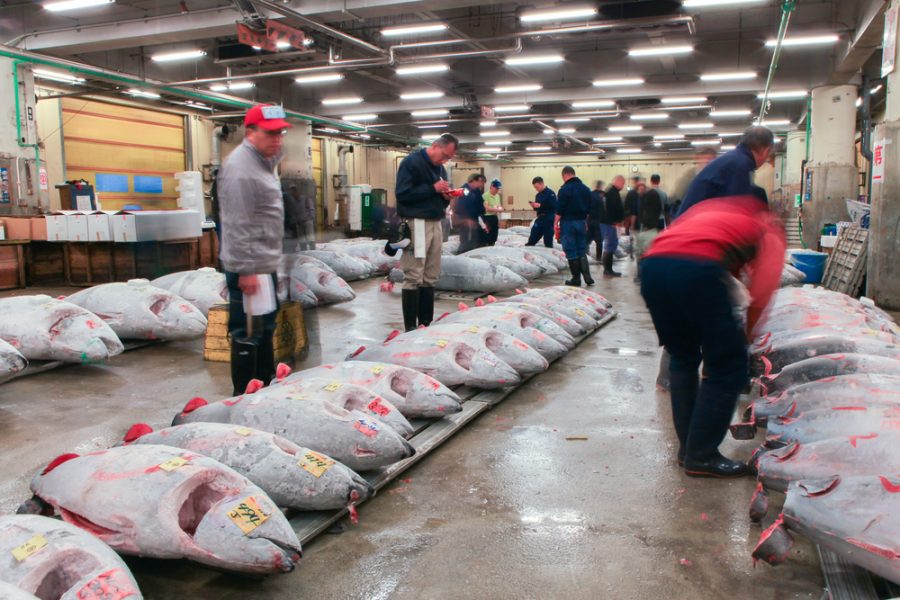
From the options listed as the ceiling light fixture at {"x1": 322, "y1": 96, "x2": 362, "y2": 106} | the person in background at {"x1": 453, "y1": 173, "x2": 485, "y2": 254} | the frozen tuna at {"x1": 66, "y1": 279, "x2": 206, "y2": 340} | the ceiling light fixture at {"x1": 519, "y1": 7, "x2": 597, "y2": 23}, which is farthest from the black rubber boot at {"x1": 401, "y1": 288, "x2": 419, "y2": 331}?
the ceiling light fixture at {"x1": 322, "y1": 96, "x2": 362, "y2": 106}

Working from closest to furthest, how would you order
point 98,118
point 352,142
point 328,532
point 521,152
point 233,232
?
1. point 328,532
2. point 233,232
3. point 98,118
4. point 352,142
5. point 521,152

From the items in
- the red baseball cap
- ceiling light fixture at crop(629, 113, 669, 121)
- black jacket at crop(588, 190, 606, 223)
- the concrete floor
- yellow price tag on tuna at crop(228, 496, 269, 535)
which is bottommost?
the concrete floor

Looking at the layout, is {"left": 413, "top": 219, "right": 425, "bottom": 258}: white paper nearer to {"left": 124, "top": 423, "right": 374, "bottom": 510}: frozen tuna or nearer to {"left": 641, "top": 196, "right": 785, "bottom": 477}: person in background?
{"left": 641, "top": 196, "right": 785, "bottom": 477}: person in background

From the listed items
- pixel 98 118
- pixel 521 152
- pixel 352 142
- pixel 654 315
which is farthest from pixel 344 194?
pixel 654 315

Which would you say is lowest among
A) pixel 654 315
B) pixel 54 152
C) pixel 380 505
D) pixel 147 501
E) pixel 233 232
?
pixel 380 505

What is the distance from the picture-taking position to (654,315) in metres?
3.06

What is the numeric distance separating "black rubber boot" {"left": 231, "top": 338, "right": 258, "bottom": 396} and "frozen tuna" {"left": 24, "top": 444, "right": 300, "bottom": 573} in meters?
1.48

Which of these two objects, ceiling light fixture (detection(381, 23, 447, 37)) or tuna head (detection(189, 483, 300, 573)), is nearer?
tuna head (detection(189, 483, 300, 573))

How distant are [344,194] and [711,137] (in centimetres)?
1607

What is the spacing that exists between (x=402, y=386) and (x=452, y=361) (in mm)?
569

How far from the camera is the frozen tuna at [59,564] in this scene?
1766 mm

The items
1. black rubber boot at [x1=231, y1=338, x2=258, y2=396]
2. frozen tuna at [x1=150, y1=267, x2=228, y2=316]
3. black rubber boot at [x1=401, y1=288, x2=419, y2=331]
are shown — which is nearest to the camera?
black rubber boot at [x1=231, y1=338, x2=258, y2=396]

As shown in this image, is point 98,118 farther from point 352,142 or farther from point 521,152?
point 521,152

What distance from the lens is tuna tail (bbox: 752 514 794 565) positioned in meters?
2.20
